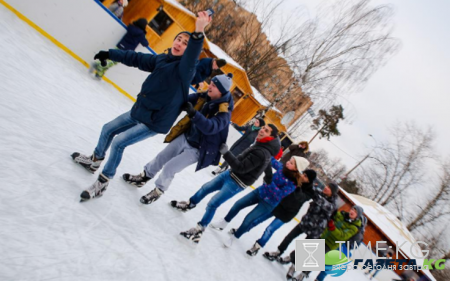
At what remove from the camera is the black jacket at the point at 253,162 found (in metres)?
2.38

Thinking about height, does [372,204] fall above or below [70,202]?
above

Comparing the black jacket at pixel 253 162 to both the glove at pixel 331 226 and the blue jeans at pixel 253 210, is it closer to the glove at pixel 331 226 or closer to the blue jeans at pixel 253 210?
the blue jeans at pixel 253 210

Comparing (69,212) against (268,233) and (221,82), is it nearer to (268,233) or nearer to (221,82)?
(221,82)

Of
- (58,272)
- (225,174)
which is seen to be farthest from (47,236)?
(225,174)

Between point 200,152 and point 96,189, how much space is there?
3.11ft

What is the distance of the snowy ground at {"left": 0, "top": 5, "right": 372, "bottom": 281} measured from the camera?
1443 millimetres

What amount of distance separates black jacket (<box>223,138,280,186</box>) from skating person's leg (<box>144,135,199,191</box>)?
448 millimetres

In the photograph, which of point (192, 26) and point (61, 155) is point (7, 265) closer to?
point (61, 155)

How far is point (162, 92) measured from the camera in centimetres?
192

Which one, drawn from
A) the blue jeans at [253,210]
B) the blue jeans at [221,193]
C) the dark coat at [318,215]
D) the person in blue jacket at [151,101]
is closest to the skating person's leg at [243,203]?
the blue jeans at [253,210]

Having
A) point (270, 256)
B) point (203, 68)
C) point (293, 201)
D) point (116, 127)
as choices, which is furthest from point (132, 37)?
point (270, 256)

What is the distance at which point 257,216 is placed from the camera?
10.2 ft

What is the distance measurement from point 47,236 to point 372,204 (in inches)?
638

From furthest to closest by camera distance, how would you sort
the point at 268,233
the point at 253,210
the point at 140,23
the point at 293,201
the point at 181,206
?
the point at 140,23 → the point at 268,233 → the point at 293,201 → the point at 253,210 → the point at 181,206
